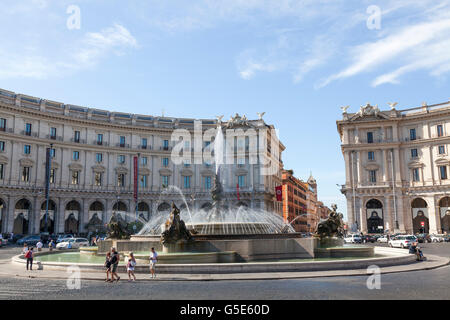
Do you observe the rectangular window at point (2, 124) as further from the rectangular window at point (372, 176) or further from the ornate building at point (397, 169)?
the rectangular window at point (372, 176)

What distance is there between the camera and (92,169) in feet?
227

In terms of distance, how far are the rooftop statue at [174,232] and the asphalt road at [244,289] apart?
4.29 m

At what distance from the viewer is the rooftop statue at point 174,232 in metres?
19.6

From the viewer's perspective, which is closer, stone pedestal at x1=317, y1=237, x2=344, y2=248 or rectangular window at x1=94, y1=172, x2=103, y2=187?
stone pedestal at x1=317, y1=237, x2=344, y2=248

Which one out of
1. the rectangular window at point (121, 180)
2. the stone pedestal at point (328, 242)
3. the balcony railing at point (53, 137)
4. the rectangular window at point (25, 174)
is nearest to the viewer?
the stone pedestal at point (328, 242)

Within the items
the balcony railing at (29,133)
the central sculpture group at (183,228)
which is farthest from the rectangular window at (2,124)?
the central sculpture group at (183,228)

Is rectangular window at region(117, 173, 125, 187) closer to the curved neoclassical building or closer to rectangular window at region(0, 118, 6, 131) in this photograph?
the curved neoclassical building

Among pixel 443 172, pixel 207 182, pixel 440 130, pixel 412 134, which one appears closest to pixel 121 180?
pixel 207 182

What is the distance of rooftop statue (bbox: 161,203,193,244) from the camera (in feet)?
64.4

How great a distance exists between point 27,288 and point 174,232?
7.29 metres

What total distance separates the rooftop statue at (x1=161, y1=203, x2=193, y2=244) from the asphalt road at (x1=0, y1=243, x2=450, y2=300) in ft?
14.1

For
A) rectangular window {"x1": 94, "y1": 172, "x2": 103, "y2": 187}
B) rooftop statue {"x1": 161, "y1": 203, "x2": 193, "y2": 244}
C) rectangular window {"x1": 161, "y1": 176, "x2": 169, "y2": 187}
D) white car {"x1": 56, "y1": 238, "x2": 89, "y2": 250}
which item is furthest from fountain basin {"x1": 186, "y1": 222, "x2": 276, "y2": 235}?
rectangular window {"x1": 161, "y1": 176, "x2": 169, "y2": 187}

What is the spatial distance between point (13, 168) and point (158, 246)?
48.2 meters
